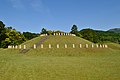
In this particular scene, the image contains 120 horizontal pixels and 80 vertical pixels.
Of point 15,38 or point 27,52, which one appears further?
point 15,38

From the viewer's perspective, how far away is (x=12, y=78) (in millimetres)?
16828

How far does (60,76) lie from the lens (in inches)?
685

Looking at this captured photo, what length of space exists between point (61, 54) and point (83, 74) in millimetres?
20207

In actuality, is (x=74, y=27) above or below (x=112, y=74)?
above

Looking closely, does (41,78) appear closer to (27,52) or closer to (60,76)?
(60,76)

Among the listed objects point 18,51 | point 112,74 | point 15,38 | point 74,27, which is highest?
point 74,27

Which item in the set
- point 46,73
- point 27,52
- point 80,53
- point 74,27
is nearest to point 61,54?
point 80,53

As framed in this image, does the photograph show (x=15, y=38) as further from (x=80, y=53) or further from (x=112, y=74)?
(x=112, y=74)

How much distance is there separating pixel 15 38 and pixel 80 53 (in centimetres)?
3650


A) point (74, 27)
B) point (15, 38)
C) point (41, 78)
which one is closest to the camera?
point (41, 78)

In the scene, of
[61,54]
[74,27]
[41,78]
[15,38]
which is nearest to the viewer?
[41,78]

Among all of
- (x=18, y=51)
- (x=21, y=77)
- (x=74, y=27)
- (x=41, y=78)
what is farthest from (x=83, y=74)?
(x=74, y=27)

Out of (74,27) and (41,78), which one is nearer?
(41,78)

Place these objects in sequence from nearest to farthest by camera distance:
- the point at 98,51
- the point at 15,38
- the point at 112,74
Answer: the point at 112,74
the point at 98,51
the point at 15,38
